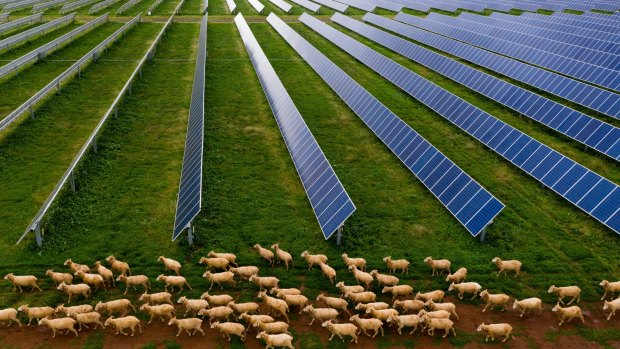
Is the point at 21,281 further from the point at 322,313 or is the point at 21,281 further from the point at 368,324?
the point at 368,324

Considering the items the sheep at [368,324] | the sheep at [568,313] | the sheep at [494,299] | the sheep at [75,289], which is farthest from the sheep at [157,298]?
the sheep at [568,313]

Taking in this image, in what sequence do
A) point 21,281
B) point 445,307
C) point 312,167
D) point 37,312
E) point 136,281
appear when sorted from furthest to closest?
point 312,167
point 136,281
point 21,281
point 445,307
point 37,312

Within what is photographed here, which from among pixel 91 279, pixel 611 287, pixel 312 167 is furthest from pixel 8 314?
pixel 611 287

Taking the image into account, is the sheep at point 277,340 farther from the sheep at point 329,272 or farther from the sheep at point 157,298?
the sheep at point 157,298

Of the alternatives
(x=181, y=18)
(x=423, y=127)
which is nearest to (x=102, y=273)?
(x=423, y=127)

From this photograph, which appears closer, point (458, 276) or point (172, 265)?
point (458, 276)

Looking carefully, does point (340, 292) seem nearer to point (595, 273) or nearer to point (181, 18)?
point (595, 273)
